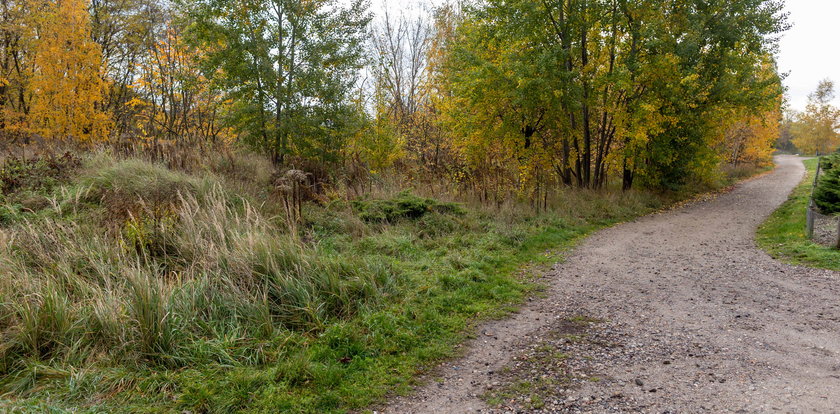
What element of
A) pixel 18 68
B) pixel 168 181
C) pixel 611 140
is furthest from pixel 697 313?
pixel 18 68

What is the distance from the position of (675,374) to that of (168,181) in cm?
772

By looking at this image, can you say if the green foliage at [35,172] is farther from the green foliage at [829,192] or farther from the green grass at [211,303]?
the green foliage at [829,192]

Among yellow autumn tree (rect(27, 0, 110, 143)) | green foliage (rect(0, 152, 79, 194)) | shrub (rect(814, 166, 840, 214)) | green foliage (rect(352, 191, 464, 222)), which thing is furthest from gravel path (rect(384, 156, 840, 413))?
yellow autumn tree (rect(27, 0, 110, 143))

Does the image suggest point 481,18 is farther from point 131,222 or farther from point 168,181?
point 131,222

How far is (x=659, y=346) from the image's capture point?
4.64 meters

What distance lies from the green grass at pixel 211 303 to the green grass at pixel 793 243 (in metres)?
4.62

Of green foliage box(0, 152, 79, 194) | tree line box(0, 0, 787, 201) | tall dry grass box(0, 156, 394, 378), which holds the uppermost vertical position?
tree line box(0, 0, 787, 201)

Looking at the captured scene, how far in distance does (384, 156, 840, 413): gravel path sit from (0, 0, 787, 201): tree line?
18.6ft

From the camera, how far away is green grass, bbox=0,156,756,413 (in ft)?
11.6

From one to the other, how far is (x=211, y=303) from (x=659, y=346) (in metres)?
4.57

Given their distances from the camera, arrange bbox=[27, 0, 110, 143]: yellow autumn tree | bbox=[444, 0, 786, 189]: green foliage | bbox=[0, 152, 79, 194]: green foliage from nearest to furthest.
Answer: bbox=[0, 152, 79, 194]: green foliage
bbox=[444, 0, 786, 189]: green foliage
bbox=[27, 0, 110, 143]: yellow autumn tree

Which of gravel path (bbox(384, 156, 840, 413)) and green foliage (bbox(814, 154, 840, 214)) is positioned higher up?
green foliage (bbox(814, 154, 840, 214))

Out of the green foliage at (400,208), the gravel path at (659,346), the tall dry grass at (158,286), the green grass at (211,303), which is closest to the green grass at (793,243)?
the gravel path at (659,346)

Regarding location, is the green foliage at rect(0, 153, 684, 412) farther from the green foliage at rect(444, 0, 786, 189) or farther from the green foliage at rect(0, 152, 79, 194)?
the green foliage at rect(444, 0, 786, 189)
